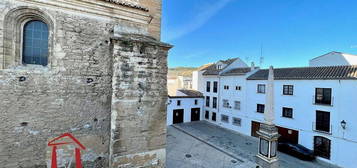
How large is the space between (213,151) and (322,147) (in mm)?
7192

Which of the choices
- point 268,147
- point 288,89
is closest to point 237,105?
point 288,89

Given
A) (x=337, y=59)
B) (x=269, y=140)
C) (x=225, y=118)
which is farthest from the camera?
(x=225, y=118)

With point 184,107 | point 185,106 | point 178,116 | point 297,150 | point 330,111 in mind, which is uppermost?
point 330,111

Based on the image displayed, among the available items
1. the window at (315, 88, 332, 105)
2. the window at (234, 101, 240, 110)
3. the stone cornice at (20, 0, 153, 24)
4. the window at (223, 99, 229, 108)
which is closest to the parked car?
the window at (315, 88, 332, 105)

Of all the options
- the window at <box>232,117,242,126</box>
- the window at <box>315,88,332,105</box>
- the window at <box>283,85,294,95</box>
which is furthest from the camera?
the window at <box>232,117,242,126</box>

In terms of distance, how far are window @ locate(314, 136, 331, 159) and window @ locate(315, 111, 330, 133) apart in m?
0.63

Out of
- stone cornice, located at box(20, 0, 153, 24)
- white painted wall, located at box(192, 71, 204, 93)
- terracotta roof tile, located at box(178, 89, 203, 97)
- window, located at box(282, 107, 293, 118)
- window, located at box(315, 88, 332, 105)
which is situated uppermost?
stone cornice, located at box(20, 0, 153, 24)

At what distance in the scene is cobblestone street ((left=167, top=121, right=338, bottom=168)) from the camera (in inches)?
355

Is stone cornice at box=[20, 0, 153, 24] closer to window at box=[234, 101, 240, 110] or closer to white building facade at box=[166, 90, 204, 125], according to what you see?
white building facade at box=[166, 90, 204, 125]

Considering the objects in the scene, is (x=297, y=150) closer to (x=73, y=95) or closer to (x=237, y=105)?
(x=237, y=105)

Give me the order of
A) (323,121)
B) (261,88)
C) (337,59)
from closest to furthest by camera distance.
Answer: (323,121), (337,59), (261,88)

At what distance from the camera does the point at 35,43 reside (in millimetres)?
4023

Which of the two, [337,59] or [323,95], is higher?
[337,59]

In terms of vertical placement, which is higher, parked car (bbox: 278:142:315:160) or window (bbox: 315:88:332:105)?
window (bbox: 315:88:332:105)
